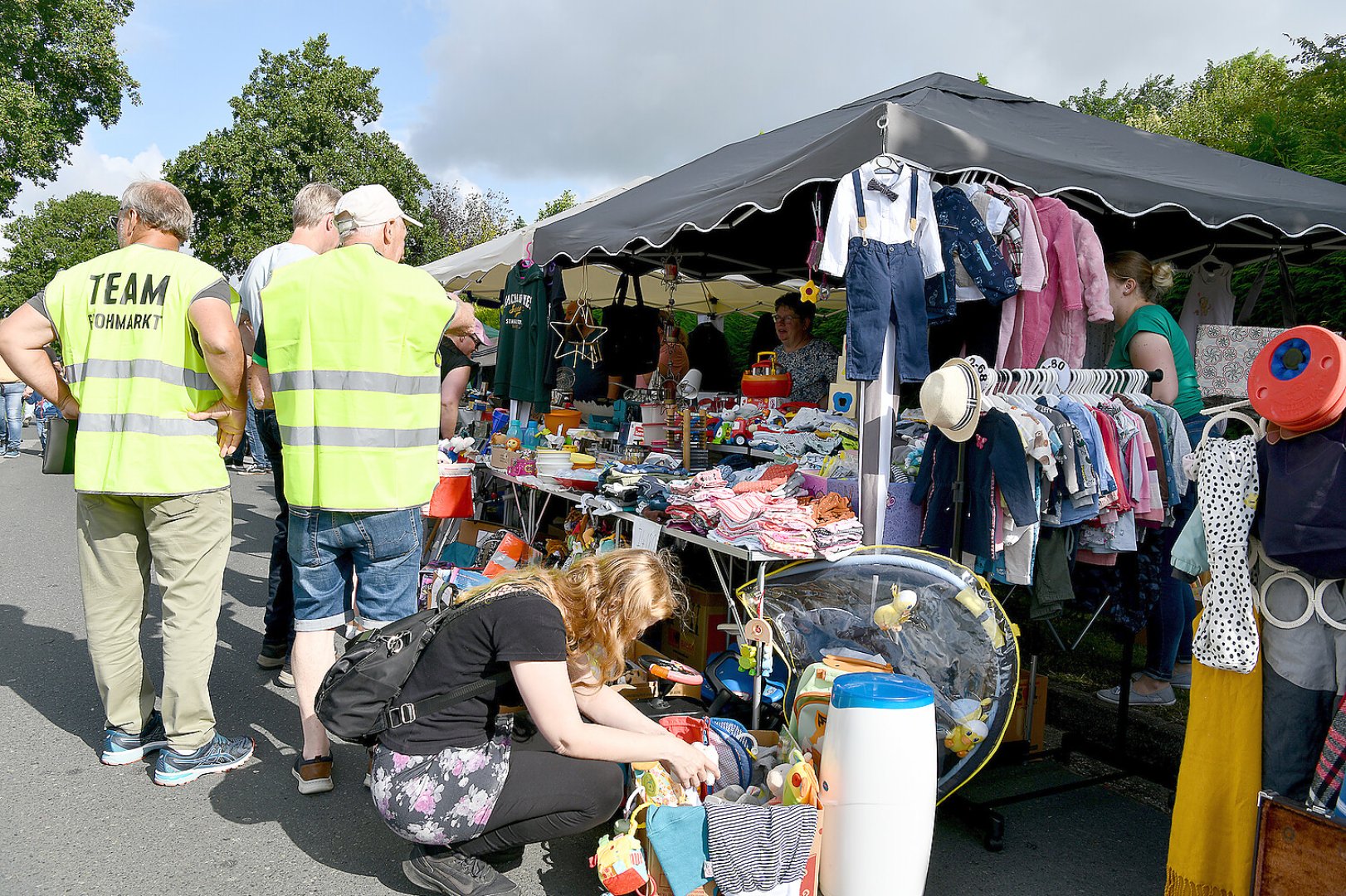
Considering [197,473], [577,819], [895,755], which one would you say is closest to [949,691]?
[895,755]

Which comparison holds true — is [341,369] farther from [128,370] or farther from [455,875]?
[455,875]

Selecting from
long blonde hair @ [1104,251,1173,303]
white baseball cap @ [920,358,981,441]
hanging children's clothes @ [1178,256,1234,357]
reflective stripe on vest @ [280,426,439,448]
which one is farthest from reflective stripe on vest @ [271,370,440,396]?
hanging children's clothes @ [1178,256,1234,357]

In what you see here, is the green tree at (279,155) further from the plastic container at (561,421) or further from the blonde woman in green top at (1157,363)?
the blonde woman in green top at (1157,363)

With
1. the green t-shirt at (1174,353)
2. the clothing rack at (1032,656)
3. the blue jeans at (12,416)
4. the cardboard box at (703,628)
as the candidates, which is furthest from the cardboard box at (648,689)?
the blue jeans at (12,416)

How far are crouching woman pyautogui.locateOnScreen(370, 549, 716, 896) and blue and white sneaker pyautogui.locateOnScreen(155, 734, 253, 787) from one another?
1.25 metres

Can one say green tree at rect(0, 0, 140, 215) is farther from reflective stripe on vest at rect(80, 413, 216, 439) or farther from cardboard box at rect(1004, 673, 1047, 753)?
cardboard box at rect(1004, 673, 1047, 753)

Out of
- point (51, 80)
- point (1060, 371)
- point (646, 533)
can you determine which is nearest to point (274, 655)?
point (646, 533)

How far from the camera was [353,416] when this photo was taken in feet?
9.80

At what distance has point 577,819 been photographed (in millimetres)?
2604

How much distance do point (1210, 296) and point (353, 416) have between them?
17.8 ft

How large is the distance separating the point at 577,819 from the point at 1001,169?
3052 millimetres

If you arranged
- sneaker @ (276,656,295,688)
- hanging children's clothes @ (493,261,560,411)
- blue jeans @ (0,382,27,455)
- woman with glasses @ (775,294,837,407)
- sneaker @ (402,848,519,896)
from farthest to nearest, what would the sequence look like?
blue jeans @ (0,382,27,455) < hanging children's clothes @ (493,261,560,411) < woman with glasses @ (775,294,837,407) < sneaker @ (276,656,295,688) < sneaker @ (402,848,519,896)

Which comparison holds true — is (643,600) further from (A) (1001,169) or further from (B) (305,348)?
(A) (1001,169)

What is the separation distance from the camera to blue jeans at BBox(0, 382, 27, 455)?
49.0 ft
